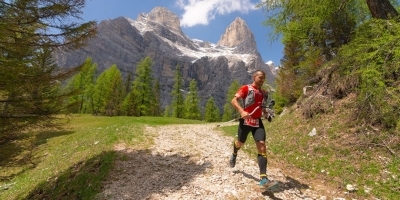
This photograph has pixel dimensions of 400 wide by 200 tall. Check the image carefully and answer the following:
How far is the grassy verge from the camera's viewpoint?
22.4 feet

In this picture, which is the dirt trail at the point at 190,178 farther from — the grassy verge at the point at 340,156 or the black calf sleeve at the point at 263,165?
the grassy verge at the point at 340,156

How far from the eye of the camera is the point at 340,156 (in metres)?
8.52

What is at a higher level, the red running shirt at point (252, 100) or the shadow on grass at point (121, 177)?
the red running shirt at point (252, 100)

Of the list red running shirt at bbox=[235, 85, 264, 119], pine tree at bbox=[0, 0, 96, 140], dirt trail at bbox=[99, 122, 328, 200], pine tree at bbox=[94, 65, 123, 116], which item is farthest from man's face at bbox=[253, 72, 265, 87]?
pine tree at bbox=[94, 65, 123, 116]

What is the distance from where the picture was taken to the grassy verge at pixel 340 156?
A: 6.81 meters

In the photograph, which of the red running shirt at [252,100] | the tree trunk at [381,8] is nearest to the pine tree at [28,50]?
the red running shirt at [252,100]

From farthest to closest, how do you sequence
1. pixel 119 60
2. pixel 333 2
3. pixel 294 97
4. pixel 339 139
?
pixel 119 60
pixel 294 97
pixel 333 2
pixel 339 139

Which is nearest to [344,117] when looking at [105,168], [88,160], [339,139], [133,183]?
[339,139]

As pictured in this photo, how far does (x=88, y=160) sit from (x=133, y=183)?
4.08 metres

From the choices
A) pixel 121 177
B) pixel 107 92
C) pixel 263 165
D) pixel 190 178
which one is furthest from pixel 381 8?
pixel 107 92

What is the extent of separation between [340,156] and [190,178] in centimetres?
561

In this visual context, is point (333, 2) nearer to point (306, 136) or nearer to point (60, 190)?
point (306, 136)

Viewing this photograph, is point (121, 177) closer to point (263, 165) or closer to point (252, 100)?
point (263, 165)

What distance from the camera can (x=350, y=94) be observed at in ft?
38.7
